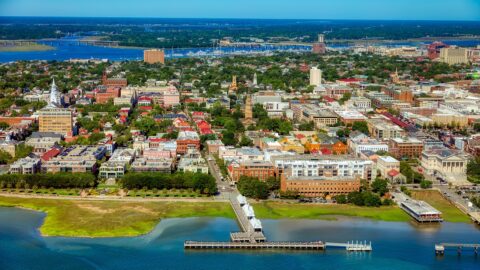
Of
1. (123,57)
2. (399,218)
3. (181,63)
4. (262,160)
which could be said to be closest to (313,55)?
(181,63)

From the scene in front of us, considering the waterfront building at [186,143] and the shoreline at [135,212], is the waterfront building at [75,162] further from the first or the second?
the waterfront building at [186,143]

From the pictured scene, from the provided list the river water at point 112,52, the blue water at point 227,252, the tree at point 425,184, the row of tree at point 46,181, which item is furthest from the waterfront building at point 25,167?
the river water at point 112,52

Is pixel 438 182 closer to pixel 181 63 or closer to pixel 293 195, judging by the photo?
pixel 293 195

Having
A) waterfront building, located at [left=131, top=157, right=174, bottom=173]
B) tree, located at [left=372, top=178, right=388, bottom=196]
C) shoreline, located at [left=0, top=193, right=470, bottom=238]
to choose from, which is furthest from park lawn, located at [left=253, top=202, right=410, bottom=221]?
waterfront building, located at [left=131, top=157, right=174, bottom=173]

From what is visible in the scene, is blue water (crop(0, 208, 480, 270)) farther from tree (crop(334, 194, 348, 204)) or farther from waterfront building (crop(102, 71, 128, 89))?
waterfront building (crop(102, 71, 128, 89))

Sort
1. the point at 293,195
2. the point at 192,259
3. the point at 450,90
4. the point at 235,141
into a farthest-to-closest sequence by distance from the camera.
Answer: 1. the point at 450,90
2. the point at 235,141
3. the point at 293,195
4. the point at 192,259

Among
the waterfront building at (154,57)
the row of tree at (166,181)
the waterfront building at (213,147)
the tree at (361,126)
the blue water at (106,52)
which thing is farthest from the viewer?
the blue water at (106,52)

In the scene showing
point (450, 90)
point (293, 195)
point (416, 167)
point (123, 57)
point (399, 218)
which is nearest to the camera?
point (399, 218)

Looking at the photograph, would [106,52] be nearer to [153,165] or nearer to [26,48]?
[26,48]
